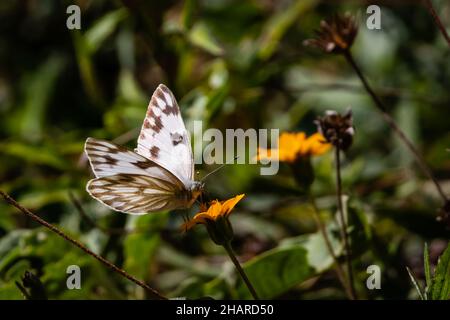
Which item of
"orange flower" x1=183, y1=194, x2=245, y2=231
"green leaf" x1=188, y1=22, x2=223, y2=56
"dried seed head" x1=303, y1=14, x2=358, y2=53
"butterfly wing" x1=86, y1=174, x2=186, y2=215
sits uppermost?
"green leaf" x1=188, y1=22, x2=223, y2=56

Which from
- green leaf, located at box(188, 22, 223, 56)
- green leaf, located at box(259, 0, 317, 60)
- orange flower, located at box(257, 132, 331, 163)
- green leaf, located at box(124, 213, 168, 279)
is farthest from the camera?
green leaf, located at box(259, 0, 317, 60)

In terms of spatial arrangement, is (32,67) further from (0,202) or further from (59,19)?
(0,202)

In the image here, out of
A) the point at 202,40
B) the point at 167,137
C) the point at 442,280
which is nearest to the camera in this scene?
the point at 442,280

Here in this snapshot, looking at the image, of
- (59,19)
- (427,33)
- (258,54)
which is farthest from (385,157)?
(59,19)

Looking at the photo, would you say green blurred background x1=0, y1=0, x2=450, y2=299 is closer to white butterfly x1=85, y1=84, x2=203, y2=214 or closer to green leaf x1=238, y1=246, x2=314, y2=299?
green leaf x1=238, y1=246, x2=314, y2=299

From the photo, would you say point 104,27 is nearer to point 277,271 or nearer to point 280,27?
point 280,27

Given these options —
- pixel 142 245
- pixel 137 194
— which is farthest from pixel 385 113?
pixel 142 245

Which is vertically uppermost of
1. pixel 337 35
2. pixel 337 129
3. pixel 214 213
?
pixel 337 35

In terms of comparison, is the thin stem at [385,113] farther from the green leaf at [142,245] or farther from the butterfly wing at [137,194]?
the green leaf at [142,245]

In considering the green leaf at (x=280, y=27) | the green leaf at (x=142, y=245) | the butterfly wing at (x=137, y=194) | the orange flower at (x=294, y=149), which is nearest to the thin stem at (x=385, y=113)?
the orange flower at (x=294, y=149)

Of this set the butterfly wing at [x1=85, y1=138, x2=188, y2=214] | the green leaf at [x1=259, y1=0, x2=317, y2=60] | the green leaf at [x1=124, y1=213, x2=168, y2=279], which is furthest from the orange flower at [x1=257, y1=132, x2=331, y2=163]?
the green leaf at [x1=259, y1=0, x2=317, y2=60]
